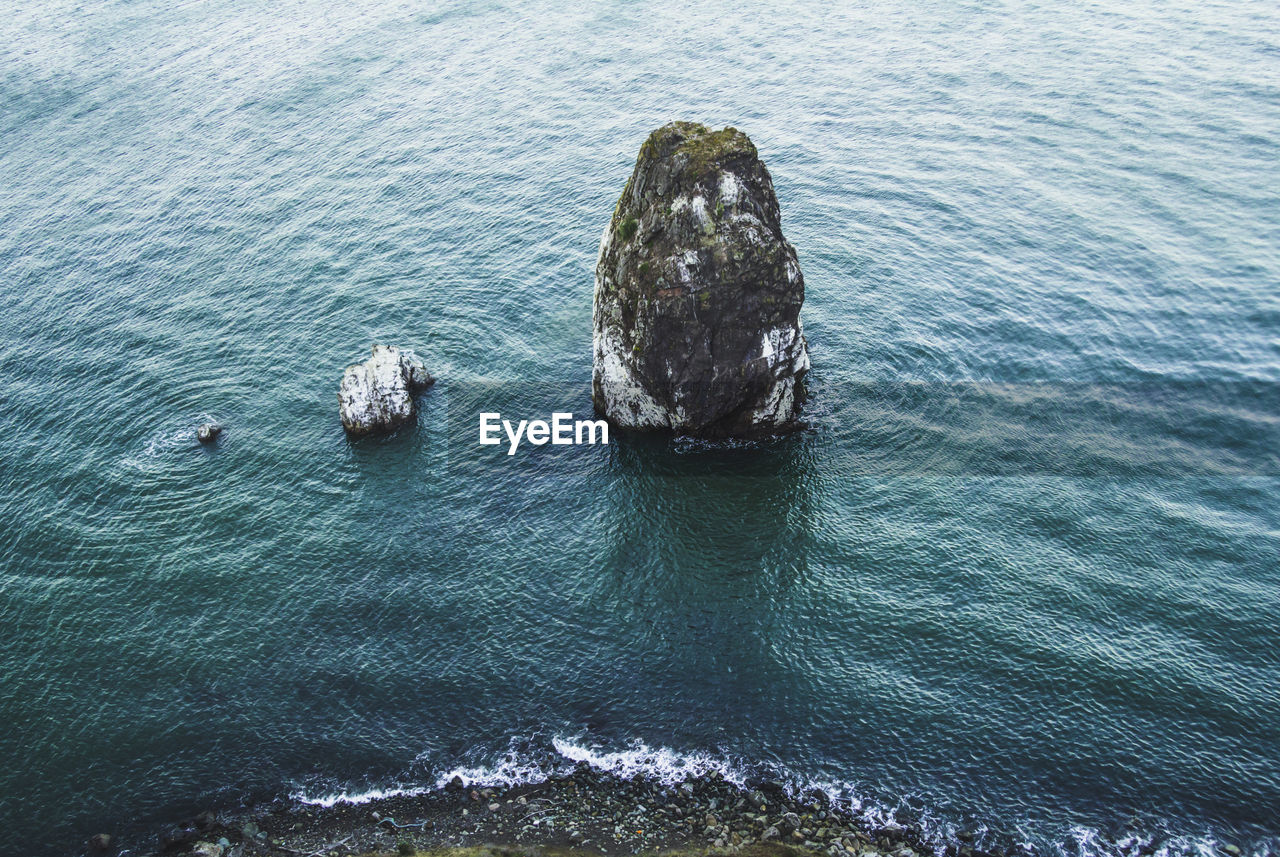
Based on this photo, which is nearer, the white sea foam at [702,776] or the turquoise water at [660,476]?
the white sea foam at [702,776]

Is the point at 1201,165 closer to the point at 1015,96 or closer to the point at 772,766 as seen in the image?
the point at 1015,96

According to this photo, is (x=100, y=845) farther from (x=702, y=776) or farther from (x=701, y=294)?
(x=701, y=294)

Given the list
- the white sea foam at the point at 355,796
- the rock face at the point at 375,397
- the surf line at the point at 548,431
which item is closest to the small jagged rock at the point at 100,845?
the white sea foam at the point at 355,796

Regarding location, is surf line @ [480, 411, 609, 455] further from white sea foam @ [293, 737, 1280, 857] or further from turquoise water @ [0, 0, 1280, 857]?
white sea foam @ [293, 737, 1280, 857]

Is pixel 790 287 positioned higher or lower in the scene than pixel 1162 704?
higher

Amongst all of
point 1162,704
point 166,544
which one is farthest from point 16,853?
point 1162,704

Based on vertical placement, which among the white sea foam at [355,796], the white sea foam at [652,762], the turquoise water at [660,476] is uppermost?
the turquoise water at [660,476]

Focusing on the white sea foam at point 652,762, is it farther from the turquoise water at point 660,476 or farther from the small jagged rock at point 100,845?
the small jagged rock at point 100,845
